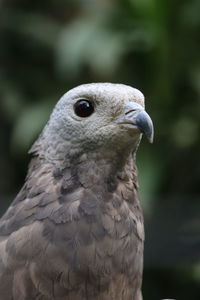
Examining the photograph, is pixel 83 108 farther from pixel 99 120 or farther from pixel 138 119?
pixel 138 119

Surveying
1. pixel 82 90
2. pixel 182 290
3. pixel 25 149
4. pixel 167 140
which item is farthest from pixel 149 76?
pixel 82 90

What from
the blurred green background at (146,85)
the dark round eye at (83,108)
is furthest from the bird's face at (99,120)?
the blurred green background at (146,85)

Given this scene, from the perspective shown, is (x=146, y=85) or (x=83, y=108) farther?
(x=146, y=85)

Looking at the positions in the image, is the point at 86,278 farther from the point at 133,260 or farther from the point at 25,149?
the point at 25,149

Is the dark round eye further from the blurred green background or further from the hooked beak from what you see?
the blurred green background

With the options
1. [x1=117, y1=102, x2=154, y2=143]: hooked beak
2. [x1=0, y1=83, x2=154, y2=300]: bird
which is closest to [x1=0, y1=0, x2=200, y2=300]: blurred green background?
[x1=0, y1=83, x2=154, y2=300]: bird

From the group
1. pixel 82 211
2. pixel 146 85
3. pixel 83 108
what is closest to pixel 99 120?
pixel 83 108
